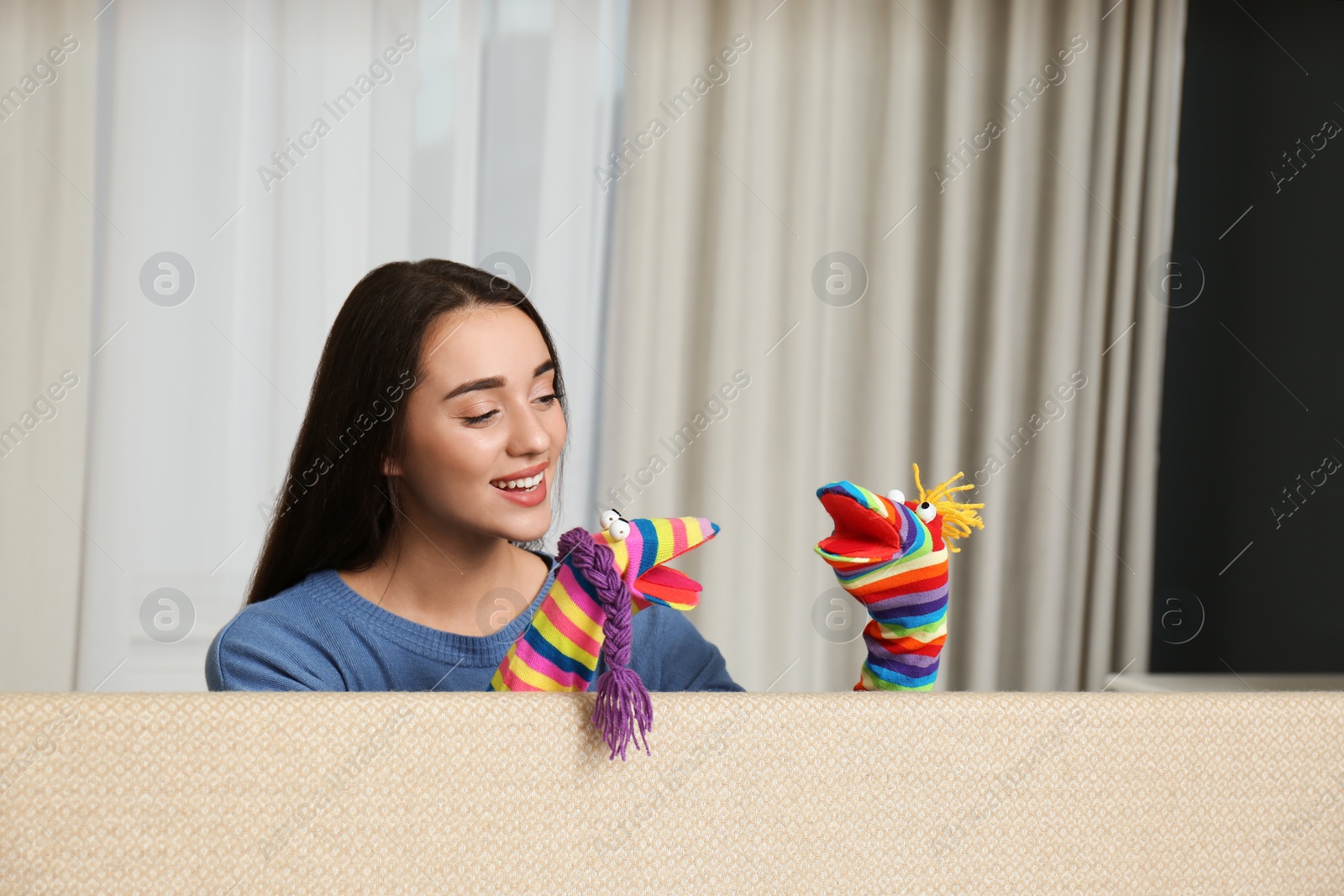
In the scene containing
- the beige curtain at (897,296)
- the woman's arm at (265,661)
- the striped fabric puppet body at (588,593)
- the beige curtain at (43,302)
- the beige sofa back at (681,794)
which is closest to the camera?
the beige sofa back at (681,794)

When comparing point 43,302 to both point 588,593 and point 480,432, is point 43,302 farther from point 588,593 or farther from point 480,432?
point 588,593

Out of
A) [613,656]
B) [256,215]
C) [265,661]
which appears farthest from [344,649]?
[256,215]

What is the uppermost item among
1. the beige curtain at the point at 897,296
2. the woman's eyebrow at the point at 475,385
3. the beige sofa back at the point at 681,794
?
the beige curtain at the point at 897,296

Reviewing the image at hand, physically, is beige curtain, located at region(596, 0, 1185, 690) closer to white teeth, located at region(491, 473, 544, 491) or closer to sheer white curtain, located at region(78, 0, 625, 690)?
sheer white curtain, located at region(78, 0, 625, 690)

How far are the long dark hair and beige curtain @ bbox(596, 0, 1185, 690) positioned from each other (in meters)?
1.48

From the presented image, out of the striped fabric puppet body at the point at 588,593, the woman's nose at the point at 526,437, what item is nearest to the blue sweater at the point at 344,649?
the woman's nose at the point at 526,437

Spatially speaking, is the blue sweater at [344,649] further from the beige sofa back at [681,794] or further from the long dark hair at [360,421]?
the beige sofa back at [681,794]

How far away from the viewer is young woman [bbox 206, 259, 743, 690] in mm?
940

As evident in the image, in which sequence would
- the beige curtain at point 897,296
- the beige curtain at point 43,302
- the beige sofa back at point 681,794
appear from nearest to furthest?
the beige sofa back at point 681,794
the beige curtain at point 43,302
the beige curtain at point 897,296

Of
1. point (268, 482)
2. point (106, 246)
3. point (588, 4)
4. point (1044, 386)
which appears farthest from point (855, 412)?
point (106, 246)

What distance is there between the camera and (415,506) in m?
1.02

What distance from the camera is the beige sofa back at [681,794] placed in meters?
0.50

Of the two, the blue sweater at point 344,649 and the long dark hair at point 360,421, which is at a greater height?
the long dark hair at point 360,421

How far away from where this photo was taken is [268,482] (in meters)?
2.49
